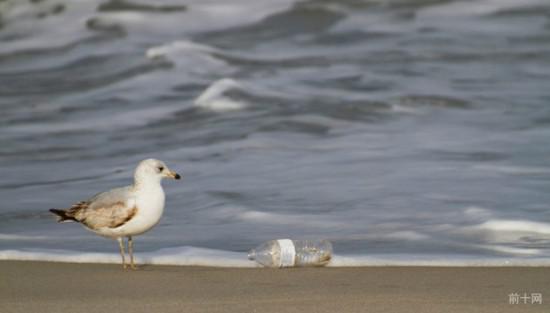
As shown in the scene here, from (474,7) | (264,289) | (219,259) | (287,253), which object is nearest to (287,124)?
(219,259)

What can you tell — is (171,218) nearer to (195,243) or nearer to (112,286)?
(195,243)

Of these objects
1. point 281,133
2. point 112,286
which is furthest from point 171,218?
point 281,133

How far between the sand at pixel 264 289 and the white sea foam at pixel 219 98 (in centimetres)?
622

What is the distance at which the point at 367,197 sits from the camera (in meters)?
7.22

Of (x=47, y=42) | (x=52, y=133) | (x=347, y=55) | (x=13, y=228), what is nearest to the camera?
(x=13, y=228)

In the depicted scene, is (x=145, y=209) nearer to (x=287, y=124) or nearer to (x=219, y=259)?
(x=219, y=259)

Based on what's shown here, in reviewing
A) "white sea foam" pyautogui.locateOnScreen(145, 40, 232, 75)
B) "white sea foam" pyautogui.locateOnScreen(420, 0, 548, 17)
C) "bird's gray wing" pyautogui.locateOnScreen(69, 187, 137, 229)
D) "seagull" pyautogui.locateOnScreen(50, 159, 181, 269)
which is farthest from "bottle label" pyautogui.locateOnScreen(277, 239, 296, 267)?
"white sea foam" pyautogui.locateOnScreen(420, 0, 548, 17)

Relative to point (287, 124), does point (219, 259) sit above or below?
below

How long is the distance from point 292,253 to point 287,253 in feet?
0.07

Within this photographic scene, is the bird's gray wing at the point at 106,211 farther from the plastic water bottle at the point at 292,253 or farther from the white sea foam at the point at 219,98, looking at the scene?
the white sea foam at the point at 219,98

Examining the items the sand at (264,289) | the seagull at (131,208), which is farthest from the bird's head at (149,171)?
the sand at (264,289)

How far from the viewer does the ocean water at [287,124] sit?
6254 mm

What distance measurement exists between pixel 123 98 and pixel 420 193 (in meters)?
5.99

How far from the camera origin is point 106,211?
5.26 meters
